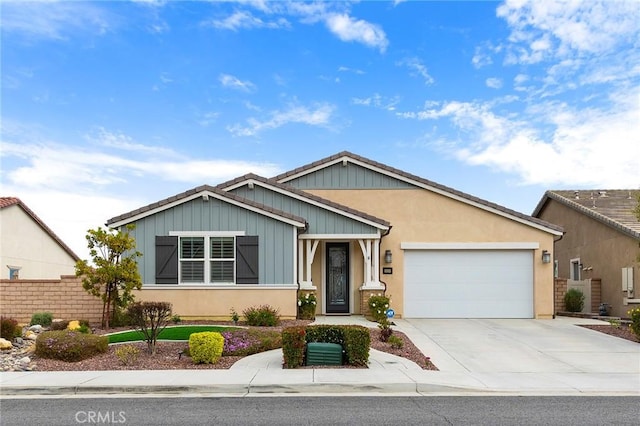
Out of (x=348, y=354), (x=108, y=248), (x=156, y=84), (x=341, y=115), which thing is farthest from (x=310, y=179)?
(x=348, y=354)

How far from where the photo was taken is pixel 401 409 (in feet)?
26.7

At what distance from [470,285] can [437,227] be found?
228cm

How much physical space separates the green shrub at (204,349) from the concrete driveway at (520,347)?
453 cm

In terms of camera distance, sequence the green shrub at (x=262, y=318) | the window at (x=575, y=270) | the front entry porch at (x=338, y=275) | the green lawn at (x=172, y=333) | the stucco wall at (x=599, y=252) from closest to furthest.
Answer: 1. the green lawn at (x=172, y=333)
2. the green shrub at (x=262, y=318)
3. the front entry porch at (x=338, y=275)
4. the stucco wall at (x=599, y=252)
5. the window at (x=575, y=270)

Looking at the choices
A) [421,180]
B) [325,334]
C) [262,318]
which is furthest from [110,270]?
[421,180]

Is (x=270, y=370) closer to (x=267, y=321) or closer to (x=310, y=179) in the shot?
(x=267, y=321)

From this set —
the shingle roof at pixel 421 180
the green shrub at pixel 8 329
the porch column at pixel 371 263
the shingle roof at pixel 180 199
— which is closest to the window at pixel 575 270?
the shingle roof at pixel 421 180

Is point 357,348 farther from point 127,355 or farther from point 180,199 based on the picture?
point 180,199

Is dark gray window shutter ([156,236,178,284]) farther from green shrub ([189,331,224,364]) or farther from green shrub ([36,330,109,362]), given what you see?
green shrub ([189,331,224,364])

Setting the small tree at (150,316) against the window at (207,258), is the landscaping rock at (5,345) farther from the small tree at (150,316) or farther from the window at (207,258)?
the window at (207,258)

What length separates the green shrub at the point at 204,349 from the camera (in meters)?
11.4

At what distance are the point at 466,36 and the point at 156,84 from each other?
10.3 metres

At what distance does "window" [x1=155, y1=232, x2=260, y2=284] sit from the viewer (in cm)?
1722

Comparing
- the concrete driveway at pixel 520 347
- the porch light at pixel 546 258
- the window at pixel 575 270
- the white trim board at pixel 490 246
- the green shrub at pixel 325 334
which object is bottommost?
the concrete driveway at pixel 520 347
